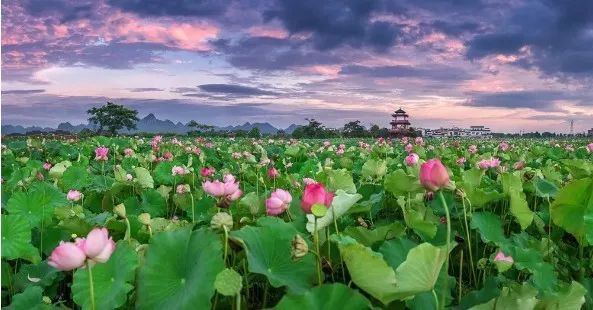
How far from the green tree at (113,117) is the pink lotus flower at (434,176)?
6885 cm

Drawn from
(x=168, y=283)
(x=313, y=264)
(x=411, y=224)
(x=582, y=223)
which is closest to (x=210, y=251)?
(x=168, y=283)

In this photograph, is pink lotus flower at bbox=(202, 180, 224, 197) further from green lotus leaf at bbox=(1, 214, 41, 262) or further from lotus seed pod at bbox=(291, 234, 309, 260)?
lotus seed pod at bbox=(291, 234, 309, 260)

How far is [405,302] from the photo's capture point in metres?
1.23

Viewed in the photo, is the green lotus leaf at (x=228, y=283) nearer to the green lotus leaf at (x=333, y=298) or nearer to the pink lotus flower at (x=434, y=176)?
the green lotus leaf at (x=333, y=298)

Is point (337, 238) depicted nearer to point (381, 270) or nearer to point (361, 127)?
point (381, 270)

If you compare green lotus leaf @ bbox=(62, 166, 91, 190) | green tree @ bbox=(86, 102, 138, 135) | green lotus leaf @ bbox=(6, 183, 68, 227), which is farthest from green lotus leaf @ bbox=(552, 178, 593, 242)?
green tree @ bbox=(86, 102, 138, 135)

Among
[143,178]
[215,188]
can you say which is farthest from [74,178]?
[215,188]

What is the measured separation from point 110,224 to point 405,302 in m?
1.02

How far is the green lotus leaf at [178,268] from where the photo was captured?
3.79 ft

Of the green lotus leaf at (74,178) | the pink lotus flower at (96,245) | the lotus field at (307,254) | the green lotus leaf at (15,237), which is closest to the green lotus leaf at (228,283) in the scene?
the lotus field at (307,254)

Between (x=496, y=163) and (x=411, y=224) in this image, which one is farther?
(x=496, y=163)

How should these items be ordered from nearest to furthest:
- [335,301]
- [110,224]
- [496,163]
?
[335,301]
[110,224]
[496,163]

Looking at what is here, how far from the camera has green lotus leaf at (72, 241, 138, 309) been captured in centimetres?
123

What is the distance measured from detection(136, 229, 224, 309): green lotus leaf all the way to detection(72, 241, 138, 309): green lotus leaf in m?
0.03
